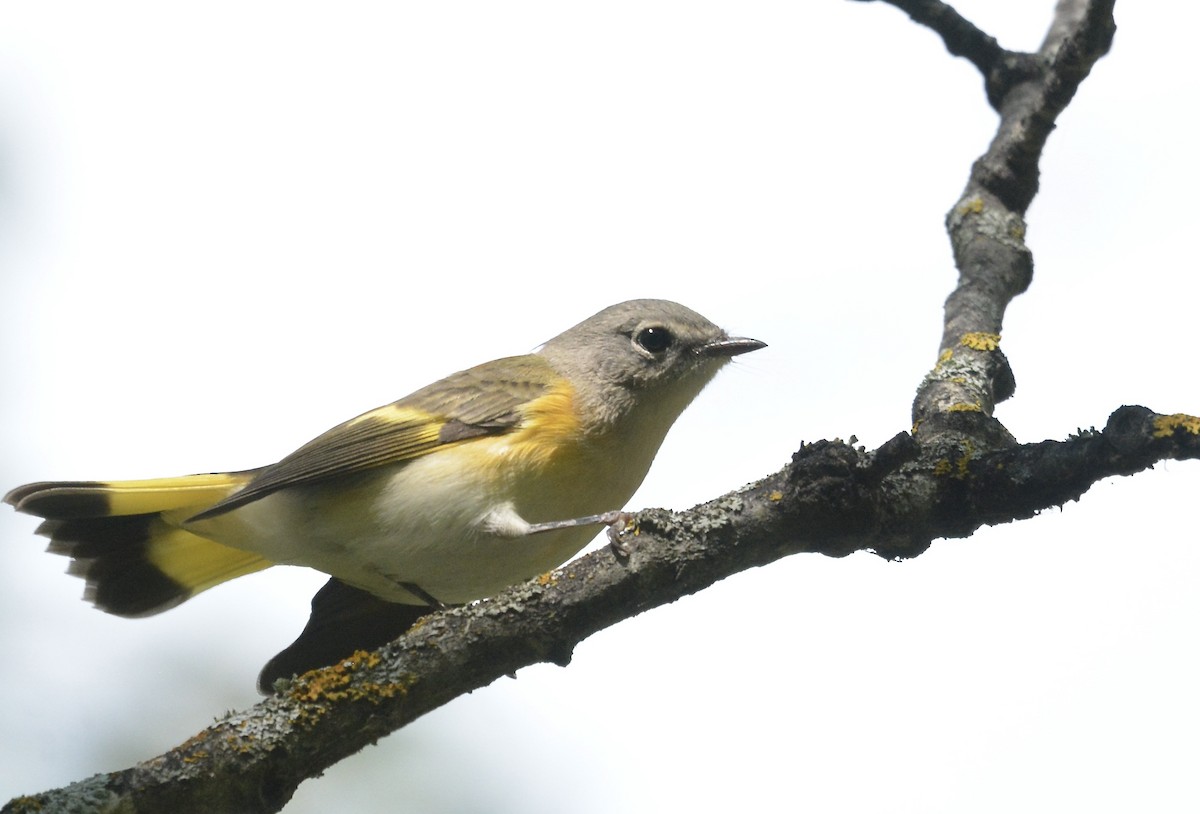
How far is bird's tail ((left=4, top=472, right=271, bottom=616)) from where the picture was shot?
4.48m

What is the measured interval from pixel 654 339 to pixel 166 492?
2.18 m

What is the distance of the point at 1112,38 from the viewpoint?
432 cm

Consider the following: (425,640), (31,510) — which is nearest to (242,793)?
(425,640)

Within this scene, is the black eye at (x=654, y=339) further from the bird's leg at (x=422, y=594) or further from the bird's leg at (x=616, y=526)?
the bird's leg at (x=422, y=594)

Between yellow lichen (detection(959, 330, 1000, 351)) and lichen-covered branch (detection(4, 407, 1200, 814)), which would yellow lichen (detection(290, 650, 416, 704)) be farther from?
yellow lichen (detection(959, 330, 1000, 351))

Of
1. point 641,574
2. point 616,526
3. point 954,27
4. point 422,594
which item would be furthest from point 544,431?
point 954,27

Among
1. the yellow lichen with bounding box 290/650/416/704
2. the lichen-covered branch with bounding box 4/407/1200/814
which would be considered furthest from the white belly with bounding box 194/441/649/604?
the yellow lichen with bounding box 290/650/416/704

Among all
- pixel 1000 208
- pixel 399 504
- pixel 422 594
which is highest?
pixel 1000 208

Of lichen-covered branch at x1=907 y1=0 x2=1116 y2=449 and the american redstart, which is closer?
lichen-covered branch at x1=907 y1=0 x2=1116 y2=449

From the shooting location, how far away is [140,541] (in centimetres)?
473

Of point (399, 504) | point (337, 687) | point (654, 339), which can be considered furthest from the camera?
point (654, 339)

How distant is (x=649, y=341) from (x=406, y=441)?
1.26 m

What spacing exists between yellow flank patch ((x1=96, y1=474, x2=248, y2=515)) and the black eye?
1.83 metres

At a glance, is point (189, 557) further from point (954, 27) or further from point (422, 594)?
point (954, 27)
